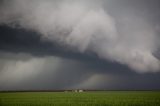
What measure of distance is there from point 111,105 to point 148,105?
9.90 feet

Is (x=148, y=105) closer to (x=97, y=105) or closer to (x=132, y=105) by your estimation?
(x=132, y=105)

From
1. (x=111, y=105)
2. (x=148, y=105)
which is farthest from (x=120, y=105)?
(x=148, y=105)

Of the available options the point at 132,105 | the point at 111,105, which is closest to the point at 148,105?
the point at 132,105

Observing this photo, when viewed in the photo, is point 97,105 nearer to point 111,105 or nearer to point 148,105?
point 111,105

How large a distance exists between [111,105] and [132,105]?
5.93 ft

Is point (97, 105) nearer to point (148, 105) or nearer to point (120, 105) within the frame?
point (120, 105)

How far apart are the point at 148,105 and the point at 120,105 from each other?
2271 mm

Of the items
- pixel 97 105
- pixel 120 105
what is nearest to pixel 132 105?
pixel 120 105

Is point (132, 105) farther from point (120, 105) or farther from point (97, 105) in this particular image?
point (97, 105)

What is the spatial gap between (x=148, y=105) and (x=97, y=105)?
13.7ft

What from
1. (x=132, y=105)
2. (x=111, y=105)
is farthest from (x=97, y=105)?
(x=132, y=105)

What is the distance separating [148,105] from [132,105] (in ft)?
4.23

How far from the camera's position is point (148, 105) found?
2127cm

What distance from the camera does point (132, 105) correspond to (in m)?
21.6
